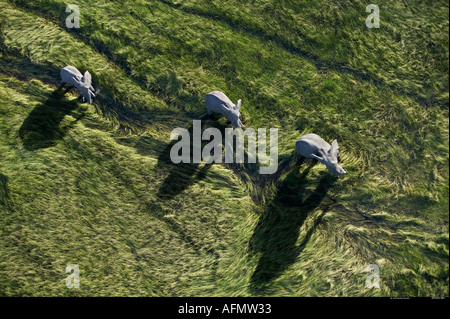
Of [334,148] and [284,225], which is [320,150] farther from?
[284,225]

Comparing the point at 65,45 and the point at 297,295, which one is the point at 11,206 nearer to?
the point at 65,45

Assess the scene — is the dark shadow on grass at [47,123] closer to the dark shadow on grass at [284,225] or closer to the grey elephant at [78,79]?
the grey elephant at [78,79]

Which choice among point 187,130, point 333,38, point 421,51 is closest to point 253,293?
point 187,130

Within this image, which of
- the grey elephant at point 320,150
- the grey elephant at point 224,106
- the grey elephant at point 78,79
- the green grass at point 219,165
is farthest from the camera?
the green grass at point 219,165

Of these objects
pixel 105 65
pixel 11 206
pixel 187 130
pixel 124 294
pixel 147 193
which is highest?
pixel 105 65

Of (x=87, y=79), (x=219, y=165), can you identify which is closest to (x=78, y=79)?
(x=87, y=79)

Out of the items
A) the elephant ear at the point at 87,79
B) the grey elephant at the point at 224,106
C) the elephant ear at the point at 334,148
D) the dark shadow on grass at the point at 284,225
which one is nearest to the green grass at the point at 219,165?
the dark shadow on grass at the point at 284,225
